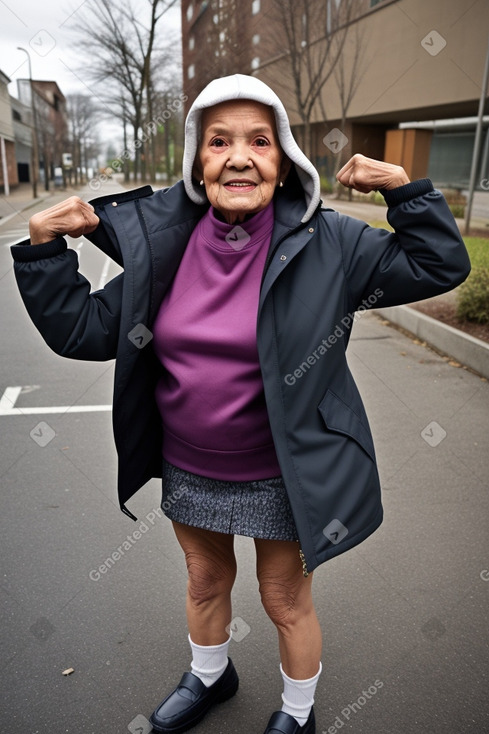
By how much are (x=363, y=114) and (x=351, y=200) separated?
744 centimetres

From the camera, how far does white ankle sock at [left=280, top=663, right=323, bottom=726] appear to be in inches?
80.6

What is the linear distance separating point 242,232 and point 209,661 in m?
1.51

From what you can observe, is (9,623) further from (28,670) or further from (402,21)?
(402,21)

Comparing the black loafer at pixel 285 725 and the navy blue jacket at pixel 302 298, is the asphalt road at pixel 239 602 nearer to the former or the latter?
the black loafer at pixel 285 725

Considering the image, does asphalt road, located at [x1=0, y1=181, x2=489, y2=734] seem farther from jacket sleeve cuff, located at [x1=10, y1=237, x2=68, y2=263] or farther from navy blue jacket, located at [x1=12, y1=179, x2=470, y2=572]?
jacket sleeve cuff, located at [x1=10, y1=237, x2=68, y2=263]

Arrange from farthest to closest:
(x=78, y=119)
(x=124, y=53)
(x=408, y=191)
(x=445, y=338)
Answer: (x=78, y=119)
(x=124, y=53)
(x=445, y=338)
(x=408, y=191)

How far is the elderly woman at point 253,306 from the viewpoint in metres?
1.69

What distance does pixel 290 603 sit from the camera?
1936mm

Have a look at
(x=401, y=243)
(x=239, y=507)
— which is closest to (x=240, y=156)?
(x=401, y=243)

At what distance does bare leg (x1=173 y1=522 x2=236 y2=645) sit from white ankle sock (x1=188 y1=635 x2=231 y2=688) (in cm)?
3

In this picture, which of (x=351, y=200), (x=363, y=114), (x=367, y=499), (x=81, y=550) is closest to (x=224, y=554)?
(x=367, y=499)

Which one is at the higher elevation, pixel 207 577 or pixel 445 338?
pixel 207 577

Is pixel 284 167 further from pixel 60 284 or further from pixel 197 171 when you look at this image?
pixel 60 284

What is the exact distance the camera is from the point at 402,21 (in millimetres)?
24406
